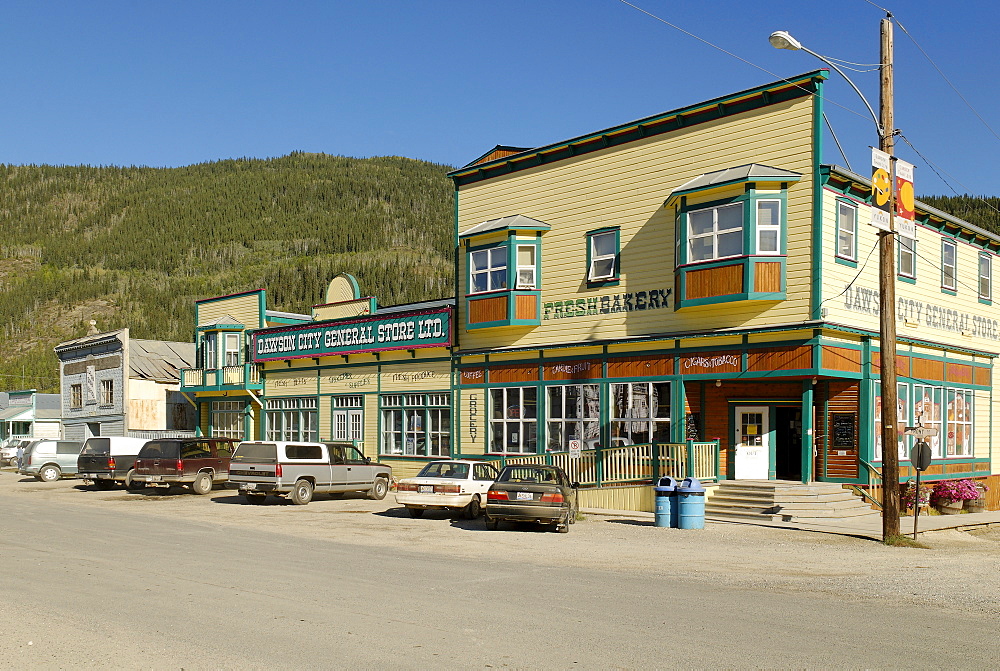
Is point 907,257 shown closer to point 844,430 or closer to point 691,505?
point 844,430

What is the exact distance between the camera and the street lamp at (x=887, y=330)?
17.8 metres

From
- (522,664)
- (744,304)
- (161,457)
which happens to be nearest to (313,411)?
(161,457)

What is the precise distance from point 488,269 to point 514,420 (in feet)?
15.4

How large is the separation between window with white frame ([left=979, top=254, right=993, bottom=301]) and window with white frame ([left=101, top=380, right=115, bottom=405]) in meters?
40.3

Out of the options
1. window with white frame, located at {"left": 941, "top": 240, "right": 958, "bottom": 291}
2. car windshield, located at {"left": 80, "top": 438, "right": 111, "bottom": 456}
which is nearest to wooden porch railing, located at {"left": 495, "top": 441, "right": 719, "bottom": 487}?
window with white frame, located at {"left": 941, "top": 240, "right": 958, "bottom": 291}

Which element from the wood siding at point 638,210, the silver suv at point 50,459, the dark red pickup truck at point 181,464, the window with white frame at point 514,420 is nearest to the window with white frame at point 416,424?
the window with white frame at point 514,420

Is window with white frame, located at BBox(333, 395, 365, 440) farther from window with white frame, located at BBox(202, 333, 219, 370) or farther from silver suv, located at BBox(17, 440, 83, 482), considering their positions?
silver suv, located at BBox(17, 440, 83, 482)

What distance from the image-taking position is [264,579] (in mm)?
12539

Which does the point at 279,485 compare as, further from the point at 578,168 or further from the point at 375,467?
the point at 578,168

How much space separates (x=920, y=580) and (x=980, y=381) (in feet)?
56.7

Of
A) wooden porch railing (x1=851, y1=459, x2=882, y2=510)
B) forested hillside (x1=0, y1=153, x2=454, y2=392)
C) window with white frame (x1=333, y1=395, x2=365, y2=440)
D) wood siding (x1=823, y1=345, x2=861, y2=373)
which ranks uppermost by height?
forested hillside (x1=0, y1=153, x2=454, y2=392)

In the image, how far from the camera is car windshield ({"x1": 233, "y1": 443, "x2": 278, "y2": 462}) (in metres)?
25.8

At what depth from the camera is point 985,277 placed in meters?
29.8

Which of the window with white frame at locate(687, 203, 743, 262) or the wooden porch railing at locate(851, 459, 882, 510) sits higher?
the window with white frame at locate(687, 203, 743, 262)
